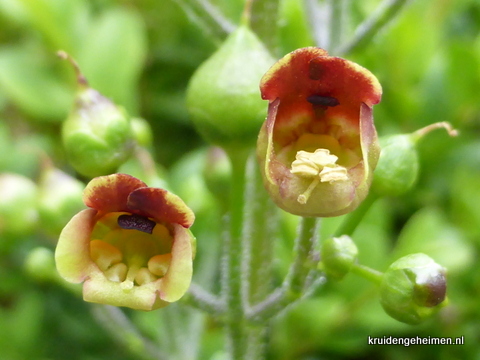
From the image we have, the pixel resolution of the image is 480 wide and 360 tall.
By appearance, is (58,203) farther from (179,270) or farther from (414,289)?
(414,289)

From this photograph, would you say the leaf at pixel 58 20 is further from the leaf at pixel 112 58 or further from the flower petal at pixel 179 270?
the flower petal at pixel 179 270

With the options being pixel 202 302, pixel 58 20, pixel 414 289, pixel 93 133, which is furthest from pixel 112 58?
pixel 414 289

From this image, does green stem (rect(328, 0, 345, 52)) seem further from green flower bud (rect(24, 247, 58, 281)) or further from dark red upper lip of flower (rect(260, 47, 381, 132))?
green flower bud (rect(24, 247, 58, 281))

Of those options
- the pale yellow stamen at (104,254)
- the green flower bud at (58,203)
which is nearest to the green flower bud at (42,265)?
the green flower bud at (58,203)

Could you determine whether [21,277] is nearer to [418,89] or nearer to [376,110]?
[376,110]

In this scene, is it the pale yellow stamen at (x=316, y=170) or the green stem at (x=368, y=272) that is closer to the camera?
the pale yellow stamen at (x=316, y=170)

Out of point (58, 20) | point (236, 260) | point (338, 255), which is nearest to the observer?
point (338, 255)

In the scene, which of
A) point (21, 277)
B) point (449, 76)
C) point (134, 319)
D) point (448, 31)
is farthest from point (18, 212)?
point (448, 31)
